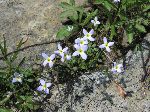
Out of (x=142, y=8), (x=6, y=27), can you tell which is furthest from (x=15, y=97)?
(x=142, y=8)

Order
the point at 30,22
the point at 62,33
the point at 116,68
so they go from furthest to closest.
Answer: the point at 30,22 < the point at 62,33 < the point at 116,68

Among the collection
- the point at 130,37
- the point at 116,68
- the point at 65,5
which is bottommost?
the point at 116,68

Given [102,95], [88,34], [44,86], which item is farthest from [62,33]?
[102,95]

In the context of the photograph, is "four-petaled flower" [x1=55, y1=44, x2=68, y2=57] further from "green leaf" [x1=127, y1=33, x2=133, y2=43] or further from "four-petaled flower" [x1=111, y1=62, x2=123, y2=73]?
"green leaf" [x1=127, y1=33, x2=133, y2=43]

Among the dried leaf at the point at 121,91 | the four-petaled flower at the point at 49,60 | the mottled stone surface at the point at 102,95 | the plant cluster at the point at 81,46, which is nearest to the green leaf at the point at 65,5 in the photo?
the plant cluster at the point at 81,46

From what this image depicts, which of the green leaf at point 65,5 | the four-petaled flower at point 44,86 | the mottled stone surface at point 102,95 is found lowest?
the mottled stone surface at point 102,95

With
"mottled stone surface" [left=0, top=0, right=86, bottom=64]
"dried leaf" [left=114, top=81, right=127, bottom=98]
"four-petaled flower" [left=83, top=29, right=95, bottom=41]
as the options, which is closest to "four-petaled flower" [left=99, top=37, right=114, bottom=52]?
"four-petaled flower" [left=83, top=29, right=95, bottom=41]

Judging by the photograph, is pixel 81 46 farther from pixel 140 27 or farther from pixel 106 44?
pixel 140 27

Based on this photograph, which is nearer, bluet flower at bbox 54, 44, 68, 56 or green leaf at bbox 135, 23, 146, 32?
bluet flower at bbox 54, 44, 68, 56

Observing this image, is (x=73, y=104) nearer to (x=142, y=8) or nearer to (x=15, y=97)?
(x=15, y=97)

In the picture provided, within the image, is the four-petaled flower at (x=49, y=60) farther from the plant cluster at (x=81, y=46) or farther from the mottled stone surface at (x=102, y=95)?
the mottled stone surface at (x=102, y=95)

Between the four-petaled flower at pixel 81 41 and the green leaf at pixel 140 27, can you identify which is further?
the green leaf at pixel 140 27
